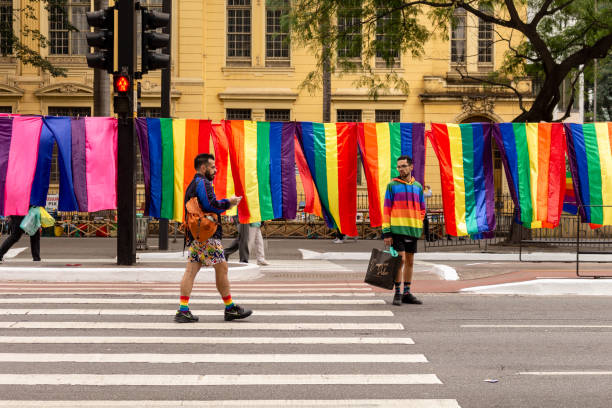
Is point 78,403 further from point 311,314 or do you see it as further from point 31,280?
point 31,280

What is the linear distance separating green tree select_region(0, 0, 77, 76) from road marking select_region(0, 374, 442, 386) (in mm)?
24490

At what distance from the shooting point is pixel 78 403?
6066 mm

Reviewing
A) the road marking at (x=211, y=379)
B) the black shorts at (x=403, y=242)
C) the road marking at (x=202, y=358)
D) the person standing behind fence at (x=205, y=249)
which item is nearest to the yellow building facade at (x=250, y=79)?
the black shorts at (x=403, y=242)

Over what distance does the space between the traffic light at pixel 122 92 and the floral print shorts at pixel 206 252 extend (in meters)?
5.41

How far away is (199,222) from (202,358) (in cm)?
210

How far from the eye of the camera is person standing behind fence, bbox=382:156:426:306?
10.9 meters

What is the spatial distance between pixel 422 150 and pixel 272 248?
7.36 metres

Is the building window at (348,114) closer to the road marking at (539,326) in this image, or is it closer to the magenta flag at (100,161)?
the magenta flag at (100,161)

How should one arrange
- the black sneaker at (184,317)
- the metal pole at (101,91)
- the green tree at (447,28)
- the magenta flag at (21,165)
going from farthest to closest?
the metal pole at (101,91) → the green tree at (447,28) → the magenta flag at (21,165) → the black sneaker at (184,317)

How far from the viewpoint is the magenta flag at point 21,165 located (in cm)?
1564

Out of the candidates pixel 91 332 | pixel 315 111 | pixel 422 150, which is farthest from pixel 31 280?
pixel 315 111

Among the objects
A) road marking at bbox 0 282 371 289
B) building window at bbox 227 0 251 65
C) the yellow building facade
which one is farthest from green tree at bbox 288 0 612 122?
road marking at bbox 0 282 371 289

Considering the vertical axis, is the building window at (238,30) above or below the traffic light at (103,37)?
above

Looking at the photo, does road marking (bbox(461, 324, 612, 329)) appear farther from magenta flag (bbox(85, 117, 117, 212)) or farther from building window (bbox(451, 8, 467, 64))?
building window (bbox(451, 8, 467, 64))
